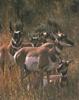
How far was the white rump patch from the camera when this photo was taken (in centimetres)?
604

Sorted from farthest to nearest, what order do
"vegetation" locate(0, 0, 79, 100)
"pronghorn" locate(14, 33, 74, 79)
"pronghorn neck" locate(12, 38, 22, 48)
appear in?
1. "vegetation" locate(0, 0, 79, 100)
2. "pronghorn neck" locate(12, 38, 22, 48)
3. "pronghorn" locate(14, 33, 74, 79)

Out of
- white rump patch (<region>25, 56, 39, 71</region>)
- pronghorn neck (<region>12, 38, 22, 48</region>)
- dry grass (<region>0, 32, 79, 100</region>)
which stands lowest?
dry grass (<region>0, 32, 79, 100</region>)

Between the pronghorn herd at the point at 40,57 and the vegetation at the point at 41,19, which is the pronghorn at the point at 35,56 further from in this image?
the vegetation at the point at 41,19

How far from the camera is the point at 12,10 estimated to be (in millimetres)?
8844

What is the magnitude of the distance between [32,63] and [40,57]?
14cm

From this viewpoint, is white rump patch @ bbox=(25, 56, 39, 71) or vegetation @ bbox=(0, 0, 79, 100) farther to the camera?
vegetation @ bbox=(0, 0, 79, 100)

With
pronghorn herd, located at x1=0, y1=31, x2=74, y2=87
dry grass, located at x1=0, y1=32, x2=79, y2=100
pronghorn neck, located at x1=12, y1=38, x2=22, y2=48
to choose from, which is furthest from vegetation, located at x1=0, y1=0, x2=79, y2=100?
pronghorn neck, located at x1=12, y1=38, x2=22, y2=48

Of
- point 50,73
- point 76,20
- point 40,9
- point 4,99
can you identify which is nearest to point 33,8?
point 40,9

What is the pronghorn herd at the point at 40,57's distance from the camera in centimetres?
604

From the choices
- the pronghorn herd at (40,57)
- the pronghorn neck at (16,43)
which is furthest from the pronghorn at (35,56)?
the pronghorn neck at (16,43)

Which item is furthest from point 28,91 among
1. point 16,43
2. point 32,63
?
point 16,43

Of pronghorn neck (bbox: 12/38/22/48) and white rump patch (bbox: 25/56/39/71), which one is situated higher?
pronghorn neck (bbox: 12/38/22/48)

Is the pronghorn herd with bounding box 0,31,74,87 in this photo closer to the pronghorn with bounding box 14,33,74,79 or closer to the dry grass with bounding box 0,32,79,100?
the pronghorn with bounding box 14,33,74,79

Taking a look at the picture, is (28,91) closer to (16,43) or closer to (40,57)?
(40,57)
